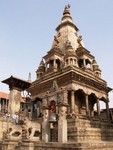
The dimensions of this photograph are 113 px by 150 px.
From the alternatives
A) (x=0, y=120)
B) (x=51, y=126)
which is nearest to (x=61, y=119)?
(x=51, y=126)

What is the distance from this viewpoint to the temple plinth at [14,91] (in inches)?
1133

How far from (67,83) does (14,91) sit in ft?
43.3

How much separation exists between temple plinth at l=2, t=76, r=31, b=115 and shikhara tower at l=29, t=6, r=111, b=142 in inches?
175

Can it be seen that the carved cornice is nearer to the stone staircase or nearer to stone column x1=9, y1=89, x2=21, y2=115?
the stone staircase

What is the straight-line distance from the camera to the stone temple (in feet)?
40.6

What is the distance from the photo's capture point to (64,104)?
12.8 metres

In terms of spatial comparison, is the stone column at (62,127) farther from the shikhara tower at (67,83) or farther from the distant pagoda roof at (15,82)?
the distant pagoda roof at (15,82)

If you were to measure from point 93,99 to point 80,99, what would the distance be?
3136 mm

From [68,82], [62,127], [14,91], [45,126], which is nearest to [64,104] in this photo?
[62,127]

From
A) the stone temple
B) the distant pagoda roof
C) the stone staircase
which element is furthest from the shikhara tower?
the distant pagoda roof

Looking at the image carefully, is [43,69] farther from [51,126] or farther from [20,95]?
[51,126]

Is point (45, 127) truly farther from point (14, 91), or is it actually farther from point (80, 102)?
point (14, 91)

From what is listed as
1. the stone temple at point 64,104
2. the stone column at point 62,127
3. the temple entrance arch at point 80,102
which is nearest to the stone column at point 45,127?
the stone temple at point 64,104

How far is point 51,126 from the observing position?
544 inches
